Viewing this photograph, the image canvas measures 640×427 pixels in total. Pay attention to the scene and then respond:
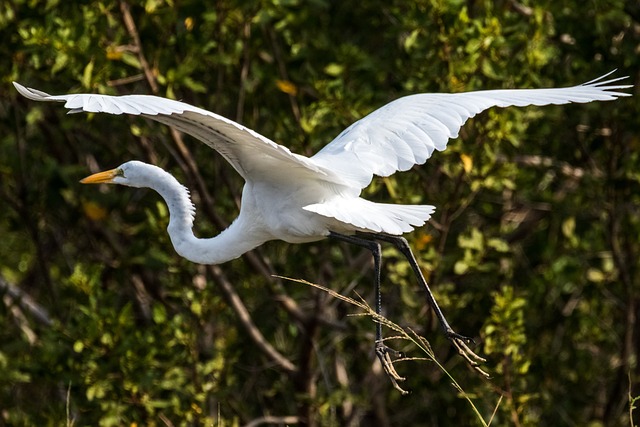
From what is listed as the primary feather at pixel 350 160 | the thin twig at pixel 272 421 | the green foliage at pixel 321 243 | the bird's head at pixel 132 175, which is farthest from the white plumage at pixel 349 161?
the thin twig at pixel 272 421

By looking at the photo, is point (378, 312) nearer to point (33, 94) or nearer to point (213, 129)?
point (213, 129)

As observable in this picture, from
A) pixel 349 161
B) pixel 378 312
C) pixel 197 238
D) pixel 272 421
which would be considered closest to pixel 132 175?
pixel 197 238

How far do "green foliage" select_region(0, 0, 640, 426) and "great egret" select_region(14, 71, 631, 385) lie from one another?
57 centimetres

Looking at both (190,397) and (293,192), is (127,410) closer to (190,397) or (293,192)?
(190,397)

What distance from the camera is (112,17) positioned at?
5.61 metres

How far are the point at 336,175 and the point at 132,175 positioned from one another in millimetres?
952

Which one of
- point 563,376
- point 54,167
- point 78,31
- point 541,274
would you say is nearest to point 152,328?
point 54,167

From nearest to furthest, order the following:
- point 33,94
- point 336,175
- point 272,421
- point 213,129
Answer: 1. point 33,94
2. point 213,129
3. point 336,175
4. point 272,421

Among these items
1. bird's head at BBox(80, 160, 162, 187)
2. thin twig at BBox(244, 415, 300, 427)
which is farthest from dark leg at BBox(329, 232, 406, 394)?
thin twig at BBox(244, 415, 300, 427)

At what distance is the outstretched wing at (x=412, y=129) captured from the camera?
4.55 meters

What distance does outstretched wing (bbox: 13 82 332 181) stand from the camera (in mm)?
3715

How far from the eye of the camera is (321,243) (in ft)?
21.1

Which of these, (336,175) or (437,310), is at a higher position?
(336,175)

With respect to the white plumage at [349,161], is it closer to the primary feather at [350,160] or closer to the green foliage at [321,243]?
the primary feather at [350,160]
